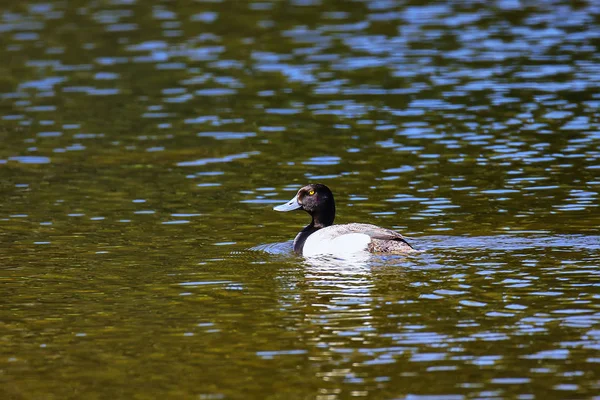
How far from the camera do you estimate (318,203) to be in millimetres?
16078

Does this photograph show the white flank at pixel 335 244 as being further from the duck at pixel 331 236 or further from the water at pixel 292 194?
the water at pixel 292 194

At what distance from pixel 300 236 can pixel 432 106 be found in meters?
9.99

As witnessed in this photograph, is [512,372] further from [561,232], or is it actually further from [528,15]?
[528,15]

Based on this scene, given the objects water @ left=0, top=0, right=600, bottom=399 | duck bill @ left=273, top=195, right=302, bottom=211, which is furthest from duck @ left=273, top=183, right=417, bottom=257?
water @ left=0, top=0, right=600, bottom=399

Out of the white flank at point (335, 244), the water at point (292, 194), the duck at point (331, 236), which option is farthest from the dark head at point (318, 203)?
the white flank at point (335, 244)

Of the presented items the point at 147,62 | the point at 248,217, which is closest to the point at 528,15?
the point at 147,62

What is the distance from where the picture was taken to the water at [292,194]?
1052 centimetres

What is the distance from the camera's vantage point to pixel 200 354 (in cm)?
1086

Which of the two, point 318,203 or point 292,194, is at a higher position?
point 318,203

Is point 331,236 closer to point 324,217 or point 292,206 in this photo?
point 324,217

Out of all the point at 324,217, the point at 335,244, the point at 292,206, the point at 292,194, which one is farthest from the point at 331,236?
the point at 292,194

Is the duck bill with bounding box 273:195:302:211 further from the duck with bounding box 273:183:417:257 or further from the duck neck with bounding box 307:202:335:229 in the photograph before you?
the duck neck with bounding box 307:202:335:229

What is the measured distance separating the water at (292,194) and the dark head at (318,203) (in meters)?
0.69

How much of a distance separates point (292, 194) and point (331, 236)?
3.91m
